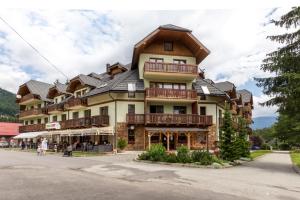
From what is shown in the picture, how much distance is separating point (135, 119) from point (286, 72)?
18604mm

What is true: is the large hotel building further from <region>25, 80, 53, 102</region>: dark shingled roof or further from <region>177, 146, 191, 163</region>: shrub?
<region>25, 80, 53, 102</region>: dark shingled roof

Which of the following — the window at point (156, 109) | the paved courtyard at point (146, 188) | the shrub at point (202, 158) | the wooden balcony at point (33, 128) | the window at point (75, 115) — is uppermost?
the window at point (156, 109)

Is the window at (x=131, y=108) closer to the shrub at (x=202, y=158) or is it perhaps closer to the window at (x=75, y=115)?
the window at (x=75, y=115)

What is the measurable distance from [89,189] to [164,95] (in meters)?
26.8

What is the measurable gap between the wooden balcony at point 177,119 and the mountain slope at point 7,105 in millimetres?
90737

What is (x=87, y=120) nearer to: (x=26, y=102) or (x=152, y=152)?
(x=152, y=152)

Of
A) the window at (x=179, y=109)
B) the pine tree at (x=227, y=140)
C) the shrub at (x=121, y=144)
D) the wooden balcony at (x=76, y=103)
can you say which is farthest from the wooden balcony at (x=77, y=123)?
the pine tree at (x=227, y=140)

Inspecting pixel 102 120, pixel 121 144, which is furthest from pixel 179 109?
pixel 102 120

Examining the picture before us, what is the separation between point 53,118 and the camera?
2143 inches

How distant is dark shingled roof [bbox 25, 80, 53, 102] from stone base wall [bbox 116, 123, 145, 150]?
2371cm

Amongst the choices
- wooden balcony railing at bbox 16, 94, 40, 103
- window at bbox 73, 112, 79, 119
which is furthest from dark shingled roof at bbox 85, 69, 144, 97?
wooden balcony railing at bbox 16, 94, 40, 103

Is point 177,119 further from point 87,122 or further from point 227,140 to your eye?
point 227,140

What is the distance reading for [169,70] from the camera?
126 feet

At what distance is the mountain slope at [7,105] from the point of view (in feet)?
384
